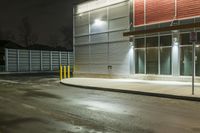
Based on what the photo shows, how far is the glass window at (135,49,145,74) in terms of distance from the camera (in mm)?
20078

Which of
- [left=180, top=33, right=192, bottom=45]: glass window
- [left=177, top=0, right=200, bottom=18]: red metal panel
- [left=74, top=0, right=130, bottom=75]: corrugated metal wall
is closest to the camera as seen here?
[left=177, top=0, right=200, bottom=18]: red metal panel

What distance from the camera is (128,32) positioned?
1953cm

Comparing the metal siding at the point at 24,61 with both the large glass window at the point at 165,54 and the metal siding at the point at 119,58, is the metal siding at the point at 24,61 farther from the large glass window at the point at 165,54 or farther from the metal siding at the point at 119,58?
the large glass window at the point at 165,54

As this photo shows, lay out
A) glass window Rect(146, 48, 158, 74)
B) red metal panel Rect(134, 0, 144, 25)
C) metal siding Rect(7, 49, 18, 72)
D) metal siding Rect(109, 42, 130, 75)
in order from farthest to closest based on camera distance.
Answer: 1. metal siding Rect(7, 49, 18, 72)
2. metal siding Rect(109, 42, 130, 75)
3. red metal panel Rect(134, 0, 144, 25)
4. glass window Rect(146, 48, 158, 74)

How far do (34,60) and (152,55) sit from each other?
86.5 ft

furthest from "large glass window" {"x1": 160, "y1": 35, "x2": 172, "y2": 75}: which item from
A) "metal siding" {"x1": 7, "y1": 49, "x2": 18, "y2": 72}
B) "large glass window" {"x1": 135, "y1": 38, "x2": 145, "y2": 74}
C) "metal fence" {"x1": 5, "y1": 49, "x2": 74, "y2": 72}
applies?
"metal siding" {"x1": 7, "y1": 49, "x2": 18, "y2": 72}

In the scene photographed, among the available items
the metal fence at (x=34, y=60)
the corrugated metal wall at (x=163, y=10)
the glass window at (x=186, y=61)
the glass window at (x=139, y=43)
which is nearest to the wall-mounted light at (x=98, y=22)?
the corrugated metal wall at (x=163, y=10)

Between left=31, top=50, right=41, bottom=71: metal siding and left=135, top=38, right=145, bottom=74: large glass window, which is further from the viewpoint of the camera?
left=31, top=50, right=41, bottom=71: metal siding

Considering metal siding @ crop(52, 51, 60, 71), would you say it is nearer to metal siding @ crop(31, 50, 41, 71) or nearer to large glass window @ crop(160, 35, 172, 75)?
metal siding @ crop(31, 50, 41, 71)

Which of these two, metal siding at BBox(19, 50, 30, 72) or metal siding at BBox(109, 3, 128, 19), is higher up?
metal siding at BBox(109, 3, 128, 19)

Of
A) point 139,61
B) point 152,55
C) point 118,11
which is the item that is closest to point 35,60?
point 118,11

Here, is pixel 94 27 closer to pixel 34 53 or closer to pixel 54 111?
pixel 54 111

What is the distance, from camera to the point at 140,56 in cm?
2023

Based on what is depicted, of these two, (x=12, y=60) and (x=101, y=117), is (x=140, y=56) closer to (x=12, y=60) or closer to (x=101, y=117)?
(x=101, y=117)
